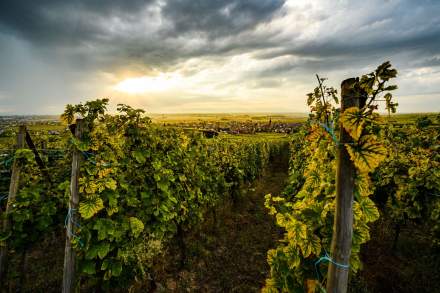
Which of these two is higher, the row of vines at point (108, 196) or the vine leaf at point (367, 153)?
the vine leaf at point (367, 153)

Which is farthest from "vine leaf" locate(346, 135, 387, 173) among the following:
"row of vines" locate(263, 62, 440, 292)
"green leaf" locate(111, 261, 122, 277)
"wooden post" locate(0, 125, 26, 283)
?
"wooden post" locate(0, 125, 26, 283)

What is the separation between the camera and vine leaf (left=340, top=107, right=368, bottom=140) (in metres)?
1.78

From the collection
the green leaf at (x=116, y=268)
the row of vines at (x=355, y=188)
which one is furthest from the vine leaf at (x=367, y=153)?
the green leaf at (x=116, y=268)

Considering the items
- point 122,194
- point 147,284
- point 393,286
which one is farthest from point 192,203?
point 393,286

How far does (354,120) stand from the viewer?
183 cm

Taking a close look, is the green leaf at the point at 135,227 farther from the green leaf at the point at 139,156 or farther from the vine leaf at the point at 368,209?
the vine leaf at the point at 368,209

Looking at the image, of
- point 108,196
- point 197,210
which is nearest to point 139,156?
point 108,196

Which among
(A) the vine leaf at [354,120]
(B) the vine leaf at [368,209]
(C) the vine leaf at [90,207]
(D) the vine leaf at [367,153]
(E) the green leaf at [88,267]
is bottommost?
(E) the green leaf at [88,267]

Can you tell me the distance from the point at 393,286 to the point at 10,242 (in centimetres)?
852

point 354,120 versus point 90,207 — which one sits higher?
point 354,120

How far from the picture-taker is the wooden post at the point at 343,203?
6.52ft

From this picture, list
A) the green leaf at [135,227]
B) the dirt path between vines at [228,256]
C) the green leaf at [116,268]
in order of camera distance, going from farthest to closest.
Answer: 1. the dirt path between vines at [228,256]
2. the green leaf at [135,227]
3. the green leaf at [116,268]

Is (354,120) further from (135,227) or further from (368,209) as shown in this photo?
(135,227)

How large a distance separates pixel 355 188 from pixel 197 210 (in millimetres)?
5414
